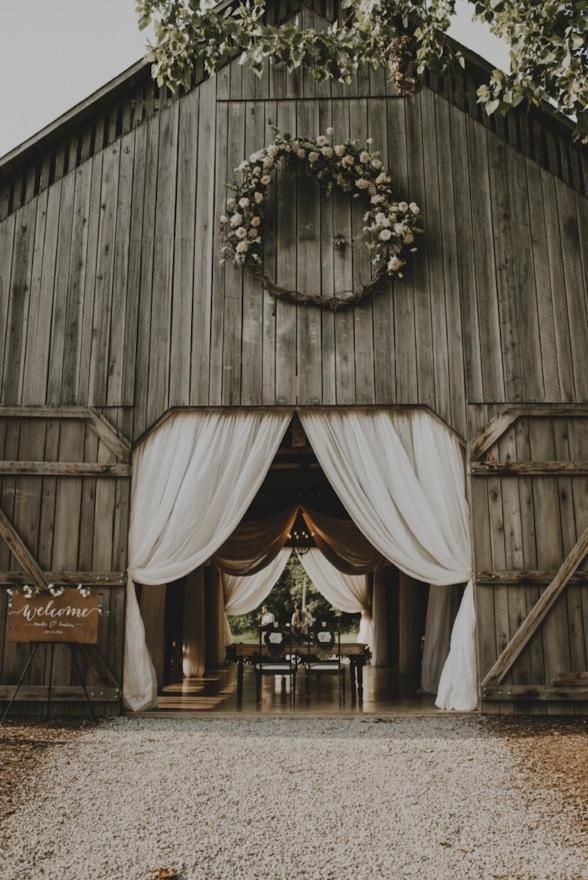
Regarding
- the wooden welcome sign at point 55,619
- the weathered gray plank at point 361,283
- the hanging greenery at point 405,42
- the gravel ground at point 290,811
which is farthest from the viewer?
the weathered gray plank at point 361,283

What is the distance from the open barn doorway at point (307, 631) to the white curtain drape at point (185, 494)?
0.74m

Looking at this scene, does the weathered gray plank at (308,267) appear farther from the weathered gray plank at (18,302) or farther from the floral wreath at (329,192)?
the weathered gray plank at (18,302)

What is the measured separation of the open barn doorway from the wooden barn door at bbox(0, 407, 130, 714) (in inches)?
35.1

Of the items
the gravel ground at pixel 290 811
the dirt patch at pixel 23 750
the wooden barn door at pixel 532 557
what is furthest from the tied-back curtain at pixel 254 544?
the gravel ground at pixel 290 811

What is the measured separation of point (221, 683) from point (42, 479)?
14.3ft

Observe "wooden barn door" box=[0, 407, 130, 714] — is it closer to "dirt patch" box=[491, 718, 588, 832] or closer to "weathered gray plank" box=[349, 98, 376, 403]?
"weathered gray plank" box=[349, 98, 376, 403]

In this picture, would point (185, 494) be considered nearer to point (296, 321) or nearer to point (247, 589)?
point (296, 321)

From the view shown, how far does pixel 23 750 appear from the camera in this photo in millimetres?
5262

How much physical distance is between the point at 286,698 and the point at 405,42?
6251 mm

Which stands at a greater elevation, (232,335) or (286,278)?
(286,278)

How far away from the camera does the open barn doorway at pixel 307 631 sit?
8.15 metres

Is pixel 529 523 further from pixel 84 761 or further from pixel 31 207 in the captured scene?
pixel 31 207

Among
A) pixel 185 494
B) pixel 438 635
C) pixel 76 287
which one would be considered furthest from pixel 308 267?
pixel 438 635

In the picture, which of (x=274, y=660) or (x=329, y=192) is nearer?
(x=329, y=192)
